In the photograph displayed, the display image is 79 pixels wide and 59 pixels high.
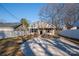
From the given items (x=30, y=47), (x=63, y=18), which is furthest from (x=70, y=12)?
(x=30, y=47)

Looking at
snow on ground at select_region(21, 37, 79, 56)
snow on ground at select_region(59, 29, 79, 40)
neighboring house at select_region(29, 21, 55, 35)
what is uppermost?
neighboring house at select_region(29, 21, 55, 35)

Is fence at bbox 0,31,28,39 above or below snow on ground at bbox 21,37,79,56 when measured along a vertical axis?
above

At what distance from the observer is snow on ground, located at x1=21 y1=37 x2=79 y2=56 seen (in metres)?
14.4

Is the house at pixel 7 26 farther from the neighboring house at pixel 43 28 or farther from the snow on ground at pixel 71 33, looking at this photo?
the snow on ground at pixel 71 33

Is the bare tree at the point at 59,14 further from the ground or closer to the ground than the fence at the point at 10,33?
further from the ground

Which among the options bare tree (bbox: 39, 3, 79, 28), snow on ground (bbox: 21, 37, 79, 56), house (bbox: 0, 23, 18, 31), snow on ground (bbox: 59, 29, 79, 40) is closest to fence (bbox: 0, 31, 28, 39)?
house (bbox: 0, 23, 18, 31)

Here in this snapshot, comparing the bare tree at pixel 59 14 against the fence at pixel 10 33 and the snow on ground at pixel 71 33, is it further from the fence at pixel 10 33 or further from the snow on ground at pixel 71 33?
the fence at pixel 10 33

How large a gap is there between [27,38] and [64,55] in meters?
0.83

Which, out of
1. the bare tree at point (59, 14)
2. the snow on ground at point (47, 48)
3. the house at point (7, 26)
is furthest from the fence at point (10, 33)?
the bare tree at point (59, 14)

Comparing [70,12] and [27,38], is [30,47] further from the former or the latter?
[70,12]

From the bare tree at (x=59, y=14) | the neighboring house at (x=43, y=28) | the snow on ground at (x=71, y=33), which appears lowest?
the snow on ground at (x=71, y=33)

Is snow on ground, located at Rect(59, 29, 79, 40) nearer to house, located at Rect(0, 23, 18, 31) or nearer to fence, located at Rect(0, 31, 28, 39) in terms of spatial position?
fence, located at Rect(0, 31, 28, 39)

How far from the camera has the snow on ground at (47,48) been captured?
14422mm

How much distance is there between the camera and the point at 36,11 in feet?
47.6
